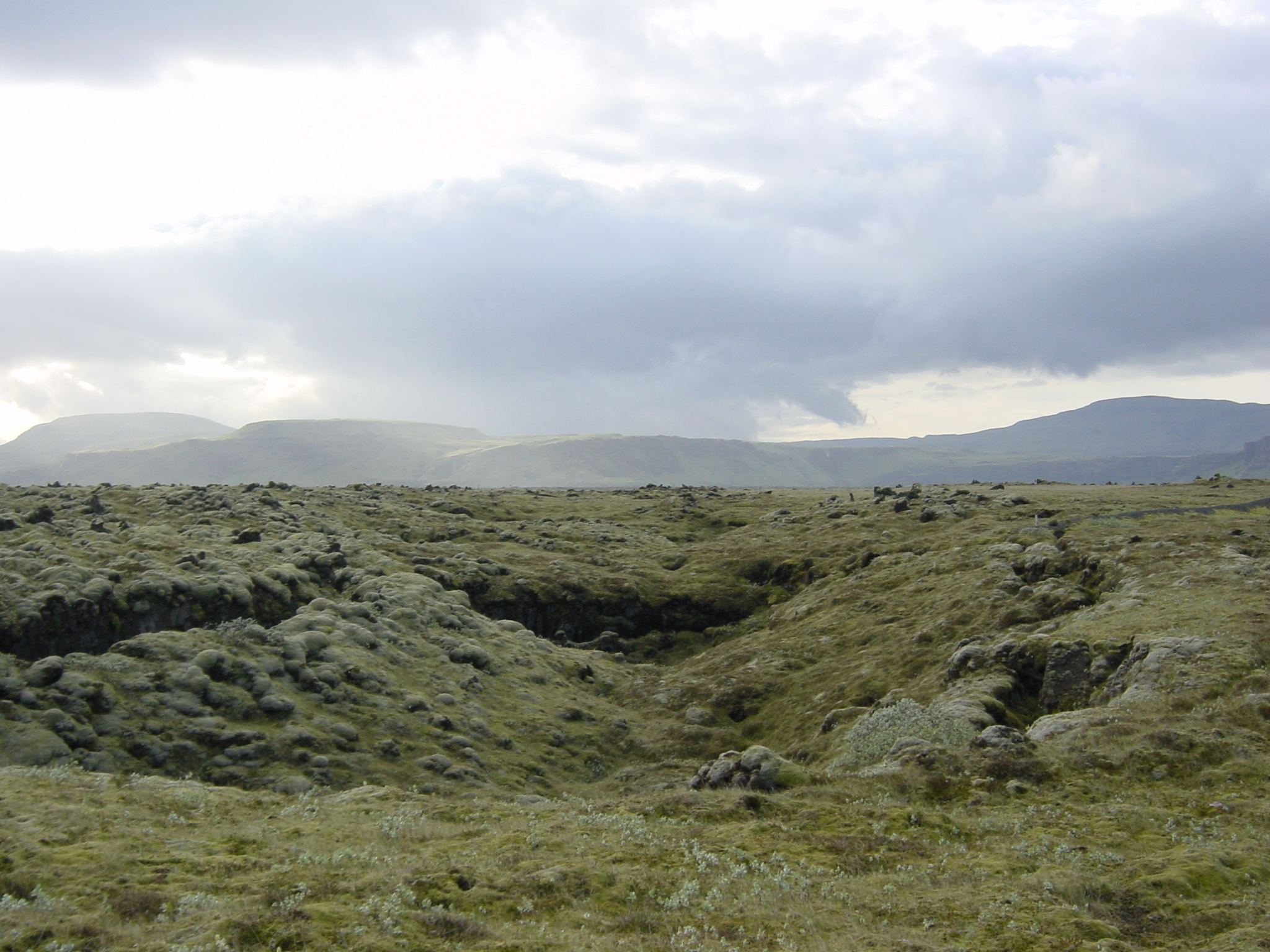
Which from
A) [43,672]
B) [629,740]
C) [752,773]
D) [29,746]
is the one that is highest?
[43,672]

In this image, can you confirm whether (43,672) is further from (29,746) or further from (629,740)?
(629,740)

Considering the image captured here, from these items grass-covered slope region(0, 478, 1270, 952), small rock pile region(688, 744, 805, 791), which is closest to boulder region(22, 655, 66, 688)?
grass-covered slope region(0, 478, 1270, 952)

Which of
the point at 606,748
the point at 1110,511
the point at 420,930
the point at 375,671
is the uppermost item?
the point at 1110,511

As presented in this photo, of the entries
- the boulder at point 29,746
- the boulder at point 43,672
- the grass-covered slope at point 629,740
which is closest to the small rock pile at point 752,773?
the grass-covered slope at point 629,740

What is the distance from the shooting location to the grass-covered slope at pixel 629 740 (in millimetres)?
14805

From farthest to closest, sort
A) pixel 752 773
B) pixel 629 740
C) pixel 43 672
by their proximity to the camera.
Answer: pixel 629 740 < pixel 43 672 < pixel 752 773

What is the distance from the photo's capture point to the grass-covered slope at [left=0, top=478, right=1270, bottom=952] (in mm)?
14805

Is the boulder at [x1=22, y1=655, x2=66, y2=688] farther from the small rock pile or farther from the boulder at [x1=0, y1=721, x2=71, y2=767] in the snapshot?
the small rock pile

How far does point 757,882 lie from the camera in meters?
16.7

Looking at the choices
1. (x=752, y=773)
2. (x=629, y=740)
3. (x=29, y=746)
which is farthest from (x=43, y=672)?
(x=752, y=773)

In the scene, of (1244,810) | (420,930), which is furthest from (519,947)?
A: (1244,810)

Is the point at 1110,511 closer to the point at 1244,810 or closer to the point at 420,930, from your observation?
the point at 1244,810

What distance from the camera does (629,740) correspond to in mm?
42656

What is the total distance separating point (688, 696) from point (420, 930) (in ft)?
116
